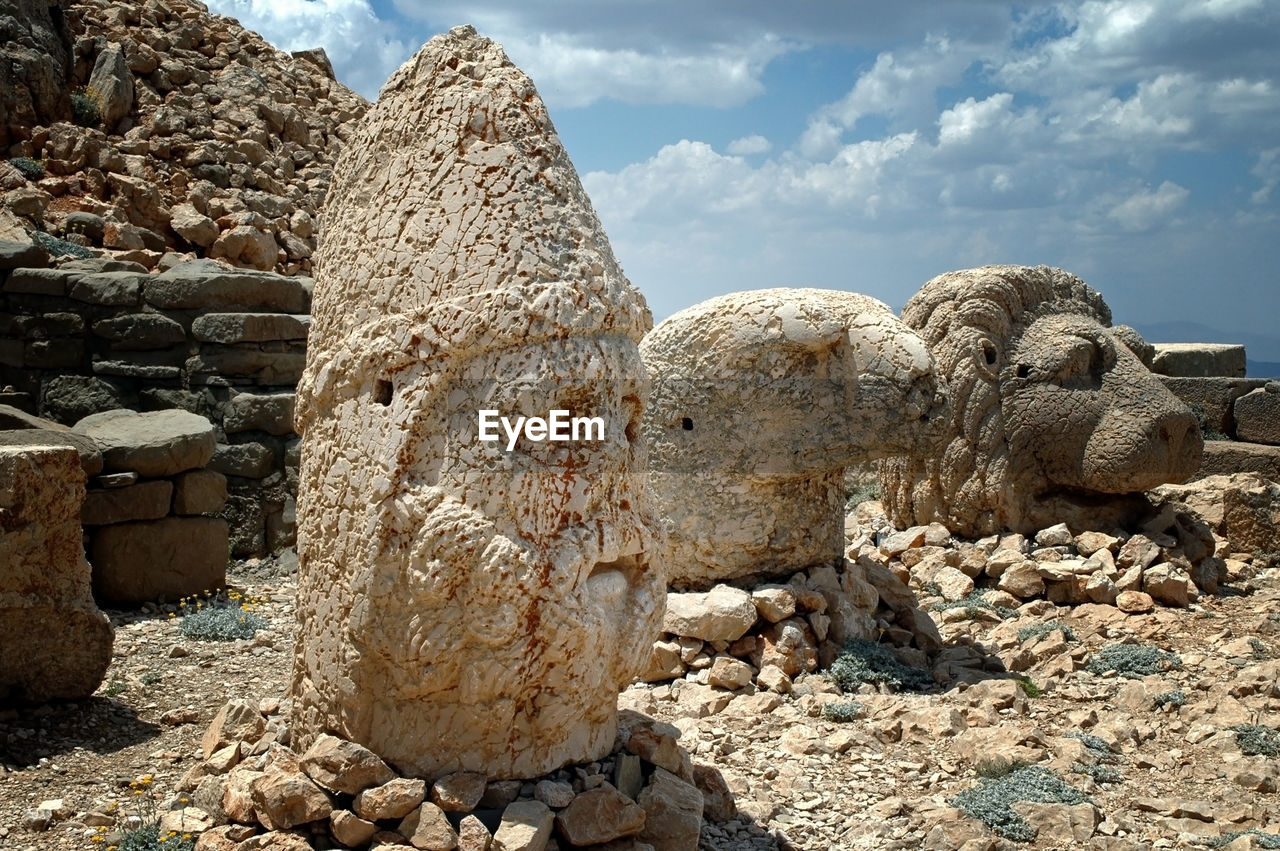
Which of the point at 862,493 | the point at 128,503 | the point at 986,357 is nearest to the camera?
the point at 128,503

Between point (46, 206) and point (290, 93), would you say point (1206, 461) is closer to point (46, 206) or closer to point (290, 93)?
point (46, 206)

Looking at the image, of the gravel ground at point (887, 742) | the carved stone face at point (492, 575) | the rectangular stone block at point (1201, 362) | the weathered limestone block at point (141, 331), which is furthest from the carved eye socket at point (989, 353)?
the weathered limestone block at point (141, 331)

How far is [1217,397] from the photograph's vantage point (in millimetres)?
9820

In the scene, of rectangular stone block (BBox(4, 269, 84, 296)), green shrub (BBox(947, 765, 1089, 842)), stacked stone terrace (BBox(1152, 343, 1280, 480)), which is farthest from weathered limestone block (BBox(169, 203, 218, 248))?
green shrub (BBox(947, 765, 1089, 842))

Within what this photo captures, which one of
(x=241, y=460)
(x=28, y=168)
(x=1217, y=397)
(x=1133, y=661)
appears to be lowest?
(x=1133, y=661)

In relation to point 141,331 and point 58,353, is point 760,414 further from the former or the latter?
point 58,353

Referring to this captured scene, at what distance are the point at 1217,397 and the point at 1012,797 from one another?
24.3ft

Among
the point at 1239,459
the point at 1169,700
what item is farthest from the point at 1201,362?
the point at 1169,700

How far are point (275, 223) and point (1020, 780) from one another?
13.2 meters

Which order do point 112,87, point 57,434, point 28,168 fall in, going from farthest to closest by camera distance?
point 112,87 < point 28,168 < point 57,434

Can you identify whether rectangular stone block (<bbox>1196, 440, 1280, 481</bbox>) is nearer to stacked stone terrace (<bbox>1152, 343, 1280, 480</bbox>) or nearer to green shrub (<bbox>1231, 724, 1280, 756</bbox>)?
stacked stone terrace (<bbox>1152, 343, 1280, 480</bbox>)

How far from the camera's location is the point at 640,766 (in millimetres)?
3143

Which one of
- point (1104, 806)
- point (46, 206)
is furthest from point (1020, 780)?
point (46, 206)

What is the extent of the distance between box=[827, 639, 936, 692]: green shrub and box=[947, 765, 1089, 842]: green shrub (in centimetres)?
110
